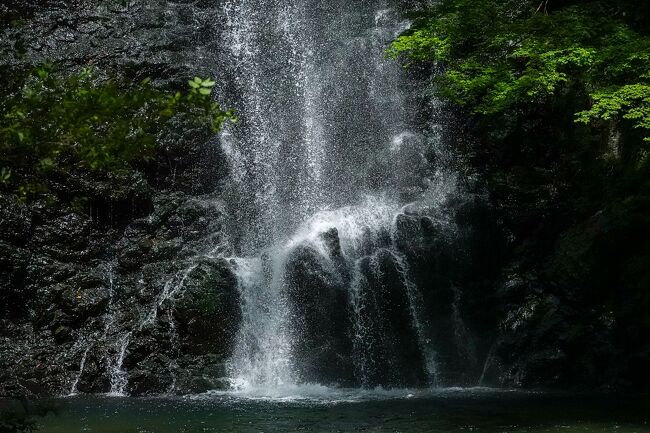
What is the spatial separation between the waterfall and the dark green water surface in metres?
1.47

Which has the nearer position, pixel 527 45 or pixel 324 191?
pixel 527 45

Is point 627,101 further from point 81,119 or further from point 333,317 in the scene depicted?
point 81,119

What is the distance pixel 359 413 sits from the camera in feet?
32.1

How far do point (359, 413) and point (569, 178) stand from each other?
7.75 m

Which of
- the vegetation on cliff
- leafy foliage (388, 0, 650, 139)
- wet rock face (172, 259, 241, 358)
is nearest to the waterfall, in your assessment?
wet rock face (172, 259, 241, 358)

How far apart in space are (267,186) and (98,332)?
553cm

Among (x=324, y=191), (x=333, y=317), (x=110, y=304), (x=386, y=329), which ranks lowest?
(x=386, y=329)

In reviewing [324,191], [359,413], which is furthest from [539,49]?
[359,413]

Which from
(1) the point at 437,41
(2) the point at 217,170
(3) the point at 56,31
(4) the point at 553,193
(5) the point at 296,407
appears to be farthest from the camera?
(3) the point at 56,31

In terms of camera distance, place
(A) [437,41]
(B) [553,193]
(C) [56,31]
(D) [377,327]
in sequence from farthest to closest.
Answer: (C) [56,31] → (B) [553,193] → (D) [377,327] → (A) [437,41]

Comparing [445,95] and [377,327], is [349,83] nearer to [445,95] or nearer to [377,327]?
[445,95]

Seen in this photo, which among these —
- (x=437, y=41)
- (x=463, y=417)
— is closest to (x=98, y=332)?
(x=463, y=417)


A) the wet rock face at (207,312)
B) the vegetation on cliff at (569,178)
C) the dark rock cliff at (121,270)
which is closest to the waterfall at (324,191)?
the wet rock face at (207,312)

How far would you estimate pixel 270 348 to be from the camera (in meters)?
13.5
